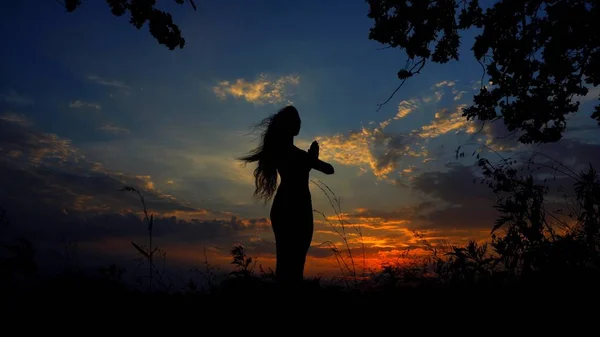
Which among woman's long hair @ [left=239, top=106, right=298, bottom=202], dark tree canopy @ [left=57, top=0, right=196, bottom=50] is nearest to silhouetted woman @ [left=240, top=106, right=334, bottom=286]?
woman's long hair @ [left=239, top=106, right=298, bottom=202]

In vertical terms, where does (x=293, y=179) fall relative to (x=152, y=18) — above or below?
below

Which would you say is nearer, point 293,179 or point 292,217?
point 292,217

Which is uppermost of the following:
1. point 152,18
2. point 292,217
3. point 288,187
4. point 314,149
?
point 152,18

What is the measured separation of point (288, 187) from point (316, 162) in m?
0.61

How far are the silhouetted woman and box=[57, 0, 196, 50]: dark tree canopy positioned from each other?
7.46 ft

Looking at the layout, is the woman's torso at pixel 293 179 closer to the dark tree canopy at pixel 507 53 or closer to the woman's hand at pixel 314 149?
the woman's hand at pixel 314 149

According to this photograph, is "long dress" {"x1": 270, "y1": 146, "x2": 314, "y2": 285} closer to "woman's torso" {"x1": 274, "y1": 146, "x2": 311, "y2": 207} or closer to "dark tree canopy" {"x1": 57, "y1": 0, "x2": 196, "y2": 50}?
"woman's torso" {"x1": 274, "y1": 146, "x2": 311, "y2": 207}

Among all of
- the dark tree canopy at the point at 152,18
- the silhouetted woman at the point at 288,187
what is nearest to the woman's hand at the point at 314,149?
the silhouetted woman at the point at 288,187

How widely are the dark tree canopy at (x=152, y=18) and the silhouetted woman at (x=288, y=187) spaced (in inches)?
89.5

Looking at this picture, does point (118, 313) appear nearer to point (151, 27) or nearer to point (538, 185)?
point (151, 27)

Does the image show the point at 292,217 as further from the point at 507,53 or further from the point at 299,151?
the point at 507,53

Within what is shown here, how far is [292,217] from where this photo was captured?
683 centimetres

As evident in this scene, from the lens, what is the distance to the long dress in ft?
22.4

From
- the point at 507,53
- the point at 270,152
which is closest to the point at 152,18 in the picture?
the point at 270,152
